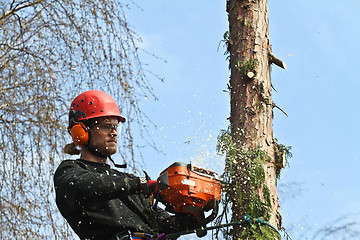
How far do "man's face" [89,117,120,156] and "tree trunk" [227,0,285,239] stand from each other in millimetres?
944

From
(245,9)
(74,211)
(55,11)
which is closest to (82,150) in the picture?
(74,211)

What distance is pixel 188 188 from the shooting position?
342 centimetres

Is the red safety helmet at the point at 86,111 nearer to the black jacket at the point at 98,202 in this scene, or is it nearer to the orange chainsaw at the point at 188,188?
the black jacket at the point at 98,202

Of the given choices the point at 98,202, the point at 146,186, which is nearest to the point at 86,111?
the point at 98,202

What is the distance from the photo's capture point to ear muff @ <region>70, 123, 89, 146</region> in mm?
3787

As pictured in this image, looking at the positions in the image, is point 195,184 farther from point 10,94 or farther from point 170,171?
point 10,94

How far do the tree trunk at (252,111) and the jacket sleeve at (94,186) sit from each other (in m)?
0.91

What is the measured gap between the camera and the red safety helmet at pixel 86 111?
3805 mm

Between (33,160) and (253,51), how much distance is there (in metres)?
2.49

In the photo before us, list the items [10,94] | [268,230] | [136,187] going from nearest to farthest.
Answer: [136,187], [268,230], [10,94]

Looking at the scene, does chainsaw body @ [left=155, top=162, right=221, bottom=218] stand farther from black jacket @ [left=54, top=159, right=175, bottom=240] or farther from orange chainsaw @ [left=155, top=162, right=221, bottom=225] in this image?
black jacket @ [left=54, top=159, right=175, bottom=240]

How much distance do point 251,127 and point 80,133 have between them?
1.30 meters

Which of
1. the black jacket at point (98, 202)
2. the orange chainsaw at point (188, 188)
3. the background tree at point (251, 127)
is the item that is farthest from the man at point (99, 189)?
the background tree at point (251, 127)

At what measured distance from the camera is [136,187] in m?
3.37
